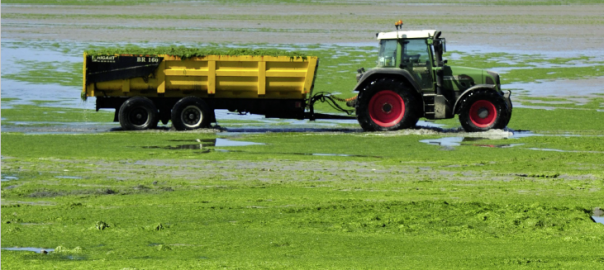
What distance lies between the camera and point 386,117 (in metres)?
19.3

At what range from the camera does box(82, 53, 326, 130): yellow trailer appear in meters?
19.0

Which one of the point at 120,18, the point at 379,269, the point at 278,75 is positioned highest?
the point at 120,18

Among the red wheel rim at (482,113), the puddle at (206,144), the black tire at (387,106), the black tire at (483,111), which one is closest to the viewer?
the puddle at (206,144)

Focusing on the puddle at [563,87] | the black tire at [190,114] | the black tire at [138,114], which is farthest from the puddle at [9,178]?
the puddle at [563,87]

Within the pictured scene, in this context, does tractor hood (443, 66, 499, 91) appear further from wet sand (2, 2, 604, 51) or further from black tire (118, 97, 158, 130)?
wet sand (2, 2, 604, 51)

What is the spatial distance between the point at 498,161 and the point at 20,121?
1136 cm

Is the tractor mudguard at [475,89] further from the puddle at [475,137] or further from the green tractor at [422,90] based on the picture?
the puddle at [475,137]

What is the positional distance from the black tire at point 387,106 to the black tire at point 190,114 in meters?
3.26

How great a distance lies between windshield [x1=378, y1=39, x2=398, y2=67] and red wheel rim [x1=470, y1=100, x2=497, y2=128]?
1.95m

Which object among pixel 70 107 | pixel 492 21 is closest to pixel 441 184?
pixel 70 107

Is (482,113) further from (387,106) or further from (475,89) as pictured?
(387,106)

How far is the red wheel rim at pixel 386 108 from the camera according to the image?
755 inches

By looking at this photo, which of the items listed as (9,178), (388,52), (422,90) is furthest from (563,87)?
(9,178)

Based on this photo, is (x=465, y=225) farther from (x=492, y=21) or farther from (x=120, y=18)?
(x=120, y=18)
